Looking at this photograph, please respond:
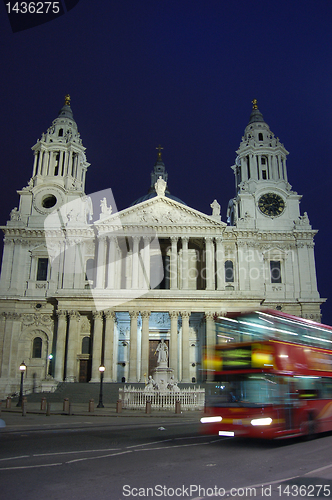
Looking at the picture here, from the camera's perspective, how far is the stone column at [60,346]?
3881cm

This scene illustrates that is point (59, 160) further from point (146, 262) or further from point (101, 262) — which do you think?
point (146, 262)

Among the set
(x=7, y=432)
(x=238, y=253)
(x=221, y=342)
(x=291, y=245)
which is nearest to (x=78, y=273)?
(x=238, y=253)

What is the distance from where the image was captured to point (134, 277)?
137 ft

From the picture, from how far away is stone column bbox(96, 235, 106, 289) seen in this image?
41844mm

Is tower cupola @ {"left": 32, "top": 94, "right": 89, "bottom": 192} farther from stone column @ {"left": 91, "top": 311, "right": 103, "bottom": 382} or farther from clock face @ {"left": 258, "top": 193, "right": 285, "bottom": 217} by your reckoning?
clock face @ {"left": 258, "top": 193, "right": 285, "bottom": 217}

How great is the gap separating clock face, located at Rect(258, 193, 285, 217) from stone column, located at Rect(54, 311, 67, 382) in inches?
991

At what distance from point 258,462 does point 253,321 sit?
14.8ft

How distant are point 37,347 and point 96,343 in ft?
28.3

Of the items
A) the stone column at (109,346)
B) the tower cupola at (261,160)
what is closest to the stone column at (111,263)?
the stone column at (109,346)

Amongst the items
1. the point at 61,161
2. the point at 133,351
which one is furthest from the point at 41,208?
the point at 133,351

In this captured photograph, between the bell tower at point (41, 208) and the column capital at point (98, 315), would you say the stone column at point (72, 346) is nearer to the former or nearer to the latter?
the column capital at point (98, 315)

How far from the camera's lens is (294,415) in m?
12.7

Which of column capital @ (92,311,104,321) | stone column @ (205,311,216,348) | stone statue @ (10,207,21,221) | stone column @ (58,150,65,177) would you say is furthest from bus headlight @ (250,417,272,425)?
stone column @ (58,150,65,177)

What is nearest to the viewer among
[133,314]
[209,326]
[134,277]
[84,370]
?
[209,326]
